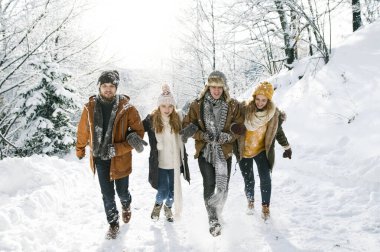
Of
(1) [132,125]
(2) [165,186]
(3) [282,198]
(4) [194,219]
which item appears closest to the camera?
(1) [132,125]

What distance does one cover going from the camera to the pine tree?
1192cm

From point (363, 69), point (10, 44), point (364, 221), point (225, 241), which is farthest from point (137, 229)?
point (363, 69)

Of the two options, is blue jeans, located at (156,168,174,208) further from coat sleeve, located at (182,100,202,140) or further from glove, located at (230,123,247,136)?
glove, located at (230,123,247,136)

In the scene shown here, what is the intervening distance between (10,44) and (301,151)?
628cm

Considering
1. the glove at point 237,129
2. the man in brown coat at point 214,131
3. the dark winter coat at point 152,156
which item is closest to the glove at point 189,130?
the man in brown coat at point 214,131

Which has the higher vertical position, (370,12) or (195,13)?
(195,13)

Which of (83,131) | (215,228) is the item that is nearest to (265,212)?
(215,228)

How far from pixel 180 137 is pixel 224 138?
708mm

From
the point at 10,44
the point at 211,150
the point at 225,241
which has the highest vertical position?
the point at 10,44

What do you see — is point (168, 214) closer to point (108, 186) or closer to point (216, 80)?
point (108, 186)

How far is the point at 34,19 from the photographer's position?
700 centimetres

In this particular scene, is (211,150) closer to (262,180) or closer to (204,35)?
(262,180)

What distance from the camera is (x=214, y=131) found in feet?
15.1

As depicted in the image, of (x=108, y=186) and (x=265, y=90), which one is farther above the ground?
(x=265, y=90)
